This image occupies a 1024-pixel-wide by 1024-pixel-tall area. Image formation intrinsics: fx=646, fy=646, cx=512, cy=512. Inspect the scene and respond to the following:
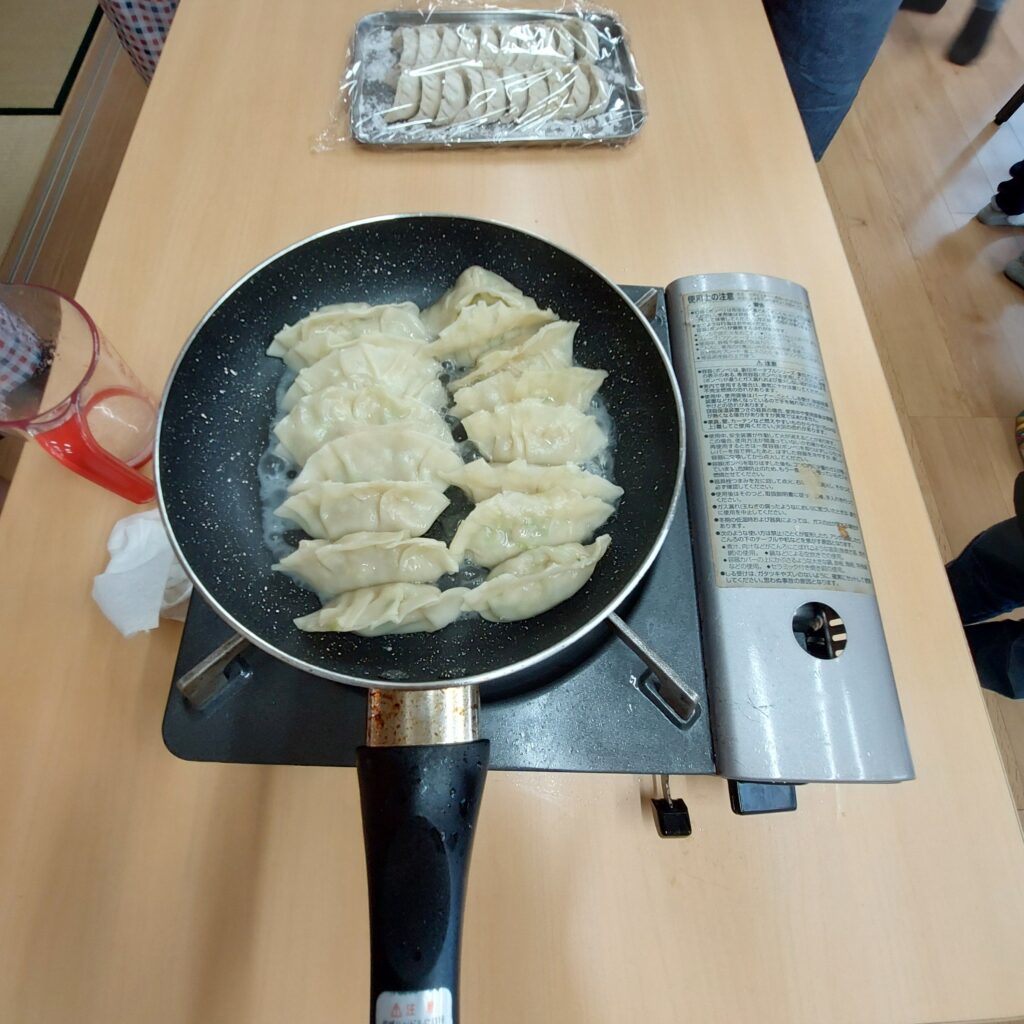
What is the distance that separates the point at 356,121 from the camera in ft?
3.47

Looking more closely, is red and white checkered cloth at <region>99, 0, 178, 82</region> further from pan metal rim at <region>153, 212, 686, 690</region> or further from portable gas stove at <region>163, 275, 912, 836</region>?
portable gas stove at <region>163, 275, 912, 836</region>

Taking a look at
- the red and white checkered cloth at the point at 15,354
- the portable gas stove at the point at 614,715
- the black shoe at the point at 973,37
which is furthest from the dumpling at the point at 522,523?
the black shoe at the point at 973,37

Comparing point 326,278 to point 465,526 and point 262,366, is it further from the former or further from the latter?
point 465,526

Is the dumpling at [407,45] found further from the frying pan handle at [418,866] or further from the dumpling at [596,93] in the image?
the frying pan handle at [418,866]

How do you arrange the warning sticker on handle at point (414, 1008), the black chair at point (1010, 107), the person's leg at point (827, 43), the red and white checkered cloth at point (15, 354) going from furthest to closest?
1. the black chair at point (1010, 107)
2. the person's leg at point (827, 43)
3. the red and white checkered cloth at point (15, 354)
4. the warning sticker on handle at point (414, 1008)

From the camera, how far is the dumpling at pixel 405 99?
1063mm

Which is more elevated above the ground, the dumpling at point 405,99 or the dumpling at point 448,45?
the dumpling at point 448,45

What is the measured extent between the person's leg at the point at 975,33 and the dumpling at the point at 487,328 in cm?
264

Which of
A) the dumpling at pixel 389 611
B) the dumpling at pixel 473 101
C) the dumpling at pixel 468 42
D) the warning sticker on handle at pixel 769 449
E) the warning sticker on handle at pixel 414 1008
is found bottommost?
the dumpling at pixel 389 611

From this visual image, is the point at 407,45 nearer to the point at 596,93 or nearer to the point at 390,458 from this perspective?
the point at 596,93

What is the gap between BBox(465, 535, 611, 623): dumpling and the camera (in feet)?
2.12

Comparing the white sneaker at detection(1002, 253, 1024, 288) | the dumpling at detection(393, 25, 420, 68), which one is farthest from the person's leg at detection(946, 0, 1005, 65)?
the dumpling at detection(393, 25, 420, 68)

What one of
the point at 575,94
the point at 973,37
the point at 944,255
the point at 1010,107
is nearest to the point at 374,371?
the point at 575,94

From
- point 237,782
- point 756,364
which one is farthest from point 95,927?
point 756,364
